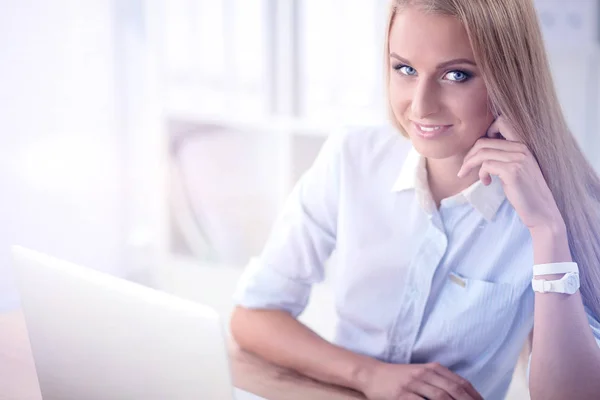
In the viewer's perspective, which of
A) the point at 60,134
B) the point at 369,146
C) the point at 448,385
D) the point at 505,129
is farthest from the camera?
the point at 60,134

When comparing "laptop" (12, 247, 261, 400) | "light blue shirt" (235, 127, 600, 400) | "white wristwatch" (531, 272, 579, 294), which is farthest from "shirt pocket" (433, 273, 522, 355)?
"laptop" (12, 247, 261, 400)

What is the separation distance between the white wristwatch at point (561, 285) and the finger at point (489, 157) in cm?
21

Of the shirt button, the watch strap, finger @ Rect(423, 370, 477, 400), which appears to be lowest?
finger @ Rect(423, 370, 477, 400)

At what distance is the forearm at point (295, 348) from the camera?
1342 mm

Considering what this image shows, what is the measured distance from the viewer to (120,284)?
98cm

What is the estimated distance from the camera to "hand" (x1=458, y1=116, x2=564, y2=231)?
135 cm

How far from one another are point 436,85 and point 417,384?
489 millimetres

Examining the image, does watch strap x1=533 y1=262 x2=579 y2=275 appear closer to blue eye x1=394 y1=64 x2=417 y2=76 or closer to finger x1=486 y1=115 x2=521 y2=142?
finger x1=486 y1=115 x2=521 y2=142

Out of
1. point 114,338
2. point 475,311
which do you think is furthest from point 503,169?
point 114,338

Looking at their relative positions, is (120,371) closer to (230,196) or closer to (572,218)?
(572,218)

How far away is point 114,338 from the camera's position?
997 millimetres

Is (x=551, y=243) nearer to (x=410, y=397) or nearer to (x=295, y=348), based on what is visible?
(x=410, y=397)

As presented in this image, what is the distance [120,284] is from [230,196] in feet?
7.29

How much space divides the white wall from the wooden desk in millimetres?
Answer: 754
